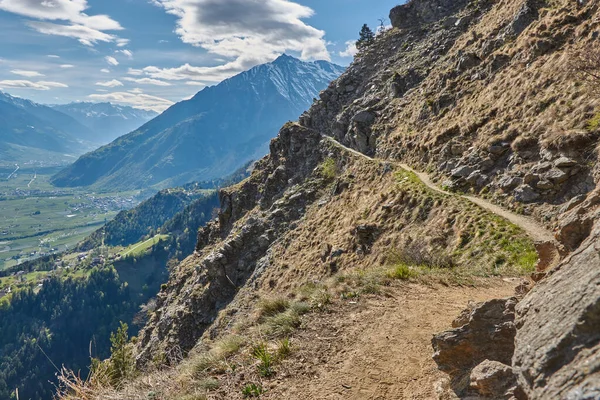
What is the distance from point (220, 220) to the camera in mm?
67250

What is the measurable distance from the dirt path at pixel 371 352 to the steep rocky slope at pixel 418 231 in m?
→ 0.06

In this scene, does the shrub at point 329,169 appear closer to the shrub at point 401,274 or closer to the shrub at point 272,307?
the shrub at point 401,274

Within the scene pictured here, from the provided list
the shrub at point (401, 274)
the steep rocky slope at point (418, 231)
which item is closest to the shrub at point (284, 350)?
the steep rocky slope at point (418, 231)

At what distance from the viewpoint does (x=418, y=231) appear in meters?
27.4

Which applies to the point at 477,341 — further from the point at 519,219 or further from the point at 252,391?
the point at 519,219

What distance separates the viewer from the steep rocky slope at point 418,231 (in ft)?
23.2

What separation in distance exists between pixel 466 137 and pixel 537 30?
11.5 meters

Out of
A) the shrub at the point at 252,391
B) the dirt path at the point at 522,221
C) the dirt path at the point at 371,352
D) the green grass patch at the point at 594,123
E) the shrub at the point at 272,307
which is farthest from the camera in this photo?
the green grass patch at the point at 594,123

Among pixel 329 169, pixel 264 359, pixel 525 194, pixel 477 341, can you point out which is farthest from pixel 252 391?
pixel 329 169

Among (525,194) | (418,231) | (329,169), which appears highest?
(329,169)

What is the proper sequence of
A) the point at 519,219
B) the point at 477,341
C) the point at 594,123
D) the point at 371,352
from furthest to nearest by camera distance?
the point at 519,219
the point at 594,123
the point at 371,352
the point at 477,341

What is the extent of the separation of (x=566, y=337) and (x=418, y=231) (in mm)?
24185

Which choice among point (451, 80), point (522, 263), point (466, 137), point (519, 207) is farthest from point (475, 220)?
point (451, 80)

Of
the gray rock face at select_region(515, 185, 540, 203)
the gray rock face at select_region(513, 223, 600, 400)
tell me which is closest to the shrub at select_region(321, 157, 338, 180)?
the gray rock face at select_region(515, 185, 540, 203)
